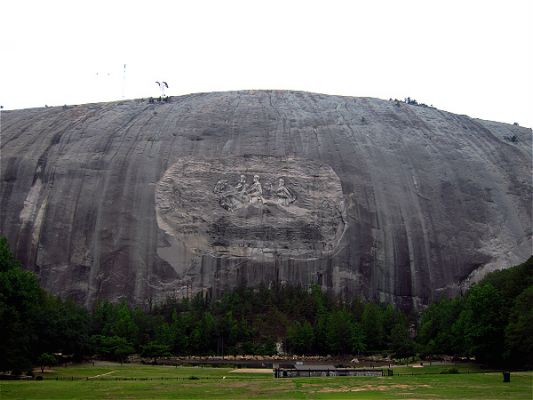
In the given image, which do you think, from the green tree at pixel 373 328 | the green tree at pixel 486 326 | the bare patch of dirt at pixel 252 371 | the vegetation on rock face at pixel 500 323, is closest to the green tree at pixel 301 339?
the green tree at pixel 373 328

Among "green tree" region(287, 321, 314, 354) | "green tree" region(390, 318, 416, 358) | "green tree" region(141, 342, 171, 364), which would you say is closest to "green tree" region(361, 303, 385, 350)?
"green tree" region(390, 318, 416, 358)

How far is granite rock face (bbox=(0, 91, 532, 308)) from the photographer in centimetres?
6519

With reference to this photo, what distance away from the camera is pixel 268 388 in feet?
92.0

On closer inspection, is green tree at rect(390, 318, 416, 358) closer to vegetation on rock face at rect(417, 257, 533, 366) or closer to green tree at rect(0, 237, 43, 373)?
vegetation on rock face at rect(417, 257, 533, 366)

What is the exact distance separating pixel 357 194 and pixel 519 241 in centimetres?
1809

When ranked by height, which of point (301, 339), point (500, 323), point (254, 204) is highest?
point (254, 204)

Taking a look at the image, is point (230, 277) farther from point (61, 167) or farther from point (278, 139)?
point (61, 167)

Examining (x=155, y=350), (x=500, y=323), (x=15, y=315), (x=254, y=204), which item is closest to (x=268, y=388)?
(x=15, y=315)

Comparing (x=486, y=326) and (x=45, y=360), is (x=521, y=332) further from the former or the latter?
(x=45, y=360)

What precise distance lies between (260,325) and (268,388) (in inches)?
1162

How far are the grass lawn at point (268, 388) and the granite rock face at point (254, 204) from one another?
29994 millimetres

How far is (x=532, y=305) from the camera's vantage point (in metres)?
35.3

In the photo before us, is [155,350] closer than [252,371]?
No

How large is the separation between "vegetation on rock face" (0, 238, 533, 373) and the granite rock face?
429 centimetres
